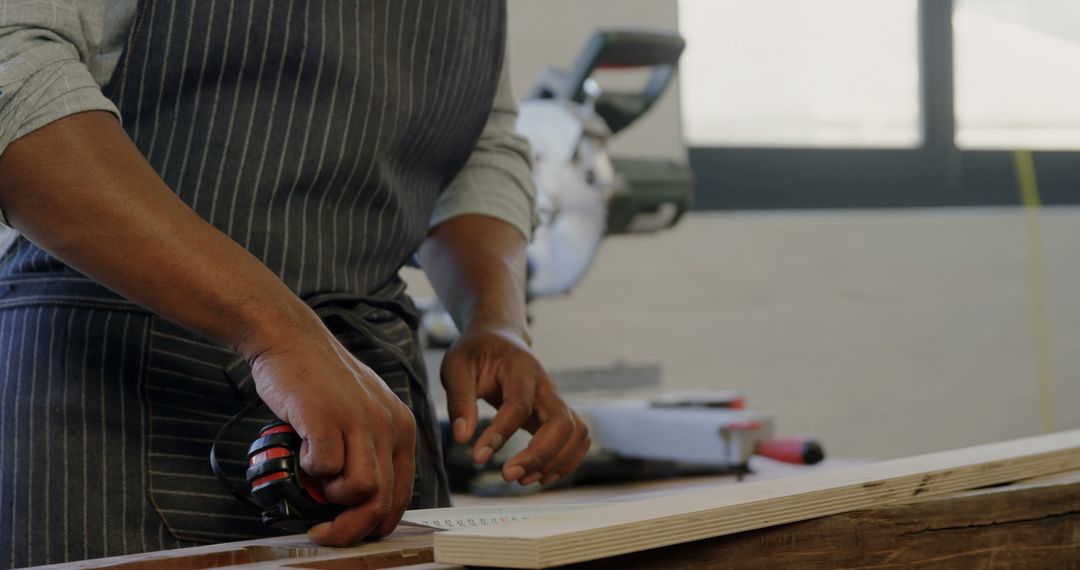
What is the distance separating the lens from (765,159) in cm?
312

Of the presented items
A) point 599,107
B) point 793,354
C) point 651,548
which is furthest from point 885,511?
point 793,354

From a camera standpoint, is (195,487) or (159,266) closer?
(159,266)

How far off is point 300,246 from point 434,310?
0.82 metres

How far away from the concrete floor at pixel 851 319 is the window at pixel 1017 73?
26 cm

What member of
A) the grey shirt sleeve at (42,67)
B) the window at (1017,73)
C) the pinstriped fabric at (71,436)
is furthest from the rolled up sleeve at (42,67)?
the window at (1017,73)

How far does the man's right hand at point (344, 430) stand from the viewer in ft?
2.27

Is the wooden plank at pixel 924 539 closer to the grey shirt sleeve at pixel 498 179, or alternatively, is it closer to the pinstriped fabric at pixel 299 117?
the pinstriped fabric at pixel 299 117

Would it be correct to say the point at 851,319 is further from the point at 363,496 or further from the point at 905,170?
the point at 363,496

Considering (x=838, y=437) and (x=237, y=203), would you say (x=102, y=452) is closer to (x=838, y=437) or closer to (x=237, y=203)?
(x=237, y=203)

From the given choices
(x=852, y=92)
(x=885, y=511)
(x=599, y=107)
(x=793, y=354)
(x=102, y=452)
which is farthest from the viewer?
(x=852, y=92)

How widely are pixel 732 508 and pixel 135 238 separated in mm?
372

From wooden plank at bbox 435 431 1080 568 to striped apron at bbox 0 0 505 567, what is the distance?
1.13ft

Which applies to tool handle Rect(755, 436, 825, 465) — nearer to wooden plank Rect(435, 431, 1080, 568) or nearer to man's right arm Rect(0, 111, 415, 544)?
wooden plank Rect(435, 431, 1080, 568)

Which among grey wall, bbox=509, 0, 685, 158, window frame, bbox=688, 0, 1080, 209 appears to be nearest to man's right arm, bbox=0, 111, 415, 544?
grey wall, bbox=509, 0, 685, 158
